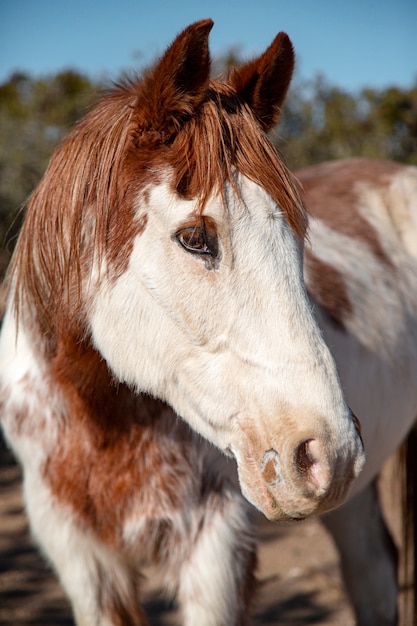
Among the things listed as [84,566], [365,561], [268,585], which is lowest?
[268,585]

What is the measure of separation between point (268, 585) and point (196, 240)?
2.73 meters

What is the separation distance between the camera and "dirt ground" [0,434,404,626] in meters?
3.33

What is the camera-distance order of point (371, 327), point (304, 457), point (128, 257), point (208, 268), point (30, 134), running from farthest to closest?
point (30, 134) < point (371, 327) < point (128, 257) < point (208, 268) < point (304, 457)

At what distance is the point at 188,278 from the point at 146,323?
0.16 m

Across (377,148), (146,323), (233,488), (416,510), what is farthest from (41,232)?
(377,148)

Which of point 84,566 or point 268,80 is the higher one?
point 268,80

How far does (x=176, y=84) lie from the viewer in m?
1.56

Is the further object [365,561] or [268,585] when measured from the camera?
[268,585]

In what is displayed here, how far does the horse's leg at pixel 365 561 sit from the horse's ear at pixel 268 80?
71.4 inches

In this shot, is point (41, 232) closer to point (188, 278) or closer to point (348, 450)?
point (188, 278)

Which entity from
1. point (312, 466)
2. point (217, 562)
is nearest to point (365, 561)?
point (217, 562)

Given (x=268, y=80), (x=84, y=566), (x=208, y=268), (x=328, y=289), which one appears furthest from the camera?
(x=328, y=289)

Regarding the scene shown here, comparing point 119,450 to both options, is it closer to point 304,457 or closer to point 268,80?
point 304,457

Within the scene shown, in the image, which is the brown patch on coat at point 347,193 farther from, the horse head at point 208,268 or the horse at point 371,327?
the horse head at point 208,268
